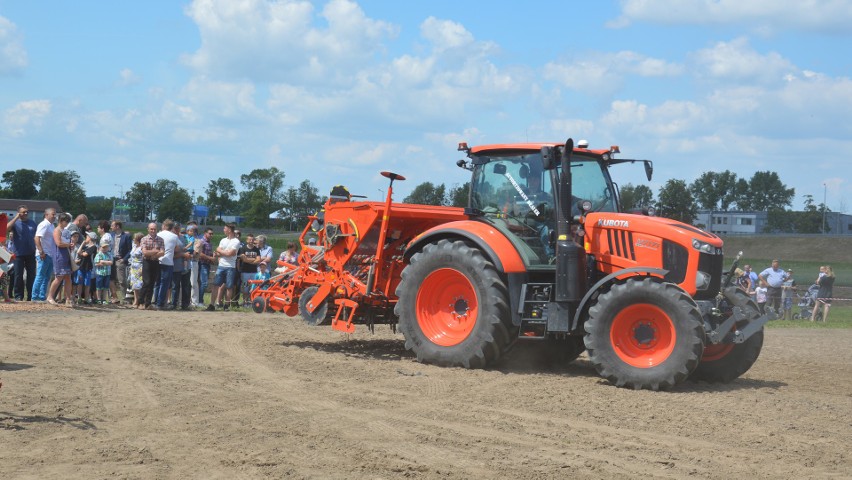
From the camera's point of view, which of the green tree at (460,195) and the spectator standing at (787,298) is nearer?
the green tree at (460,195)

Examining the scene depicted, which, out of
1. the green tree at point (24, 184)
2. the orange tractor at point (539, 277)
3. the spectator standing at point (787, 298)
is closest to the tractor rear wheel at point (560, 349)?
the orange tractor at point (539, 277)

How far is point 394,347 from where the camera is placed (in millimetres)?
12047

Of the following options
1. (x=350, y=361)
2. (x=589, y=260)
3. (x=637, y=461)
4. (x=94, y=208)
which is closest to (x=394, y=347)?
(x=350, y=361)

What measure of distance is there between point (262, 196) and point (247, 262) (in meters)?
55.6

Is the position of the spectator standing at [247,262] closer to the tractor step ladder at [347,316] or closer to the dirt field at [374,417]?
the dirt field at [374,417]

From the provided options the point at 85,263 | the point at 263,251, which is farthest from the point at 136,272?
the point at 263,251

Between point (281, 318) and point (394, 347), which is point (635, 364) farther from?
point (281, 318)

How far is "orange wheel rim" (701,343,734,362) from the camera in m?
9.58

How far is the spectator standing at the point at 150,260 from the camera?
1614cm

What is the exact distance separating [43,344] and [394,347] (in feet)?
13.9

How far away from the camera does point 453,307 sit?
34.1 ft

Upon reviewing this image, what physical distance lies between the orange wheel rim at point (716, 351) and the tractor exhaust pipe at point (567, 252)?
56.5 inches

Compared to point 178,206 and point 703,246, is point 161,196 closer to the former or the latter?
point 178,206

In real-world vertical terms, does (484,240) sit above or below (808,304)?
above
